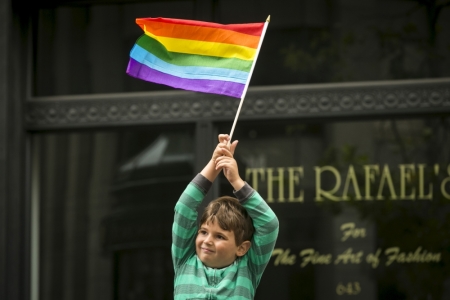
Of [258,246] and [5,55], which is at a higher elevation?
[5,55]

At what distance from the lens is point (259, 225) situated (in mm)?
3949

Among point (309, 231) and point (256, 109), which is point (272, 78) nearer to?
point (256, 109)

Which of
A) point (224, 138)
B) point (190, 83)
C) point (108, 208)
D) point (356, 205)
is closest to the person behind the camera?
point (224, 138)

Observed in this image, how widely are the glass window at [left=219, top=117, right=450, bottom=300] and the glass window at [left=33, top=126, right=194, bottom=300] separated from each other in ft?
1.68

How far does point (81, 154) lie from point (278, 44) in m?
1.71

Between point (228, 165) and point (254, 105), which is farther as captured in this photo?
point (254, 105)

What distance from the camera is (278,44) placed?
633cm

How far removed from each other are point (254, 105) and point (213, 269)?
8.05 ft

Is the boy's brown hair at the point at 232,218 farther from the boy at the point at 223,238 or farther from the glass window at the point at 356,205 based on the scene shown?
the glass window at the point at 356,205

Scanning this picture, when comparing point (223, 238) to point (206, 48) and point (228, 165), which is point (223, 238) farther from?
point (206, 48)

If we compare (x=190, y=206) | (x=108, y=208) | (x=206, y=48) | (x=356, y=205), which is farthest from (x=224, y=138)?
(x=108, y=208)

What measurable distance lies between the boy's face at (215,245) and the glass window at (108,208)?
2.41m

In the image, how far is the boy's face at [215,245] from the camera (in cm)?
389

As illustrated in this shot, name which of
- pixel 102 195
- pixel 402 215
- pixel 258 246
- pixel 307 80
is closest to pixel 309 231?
pixel 402 215
